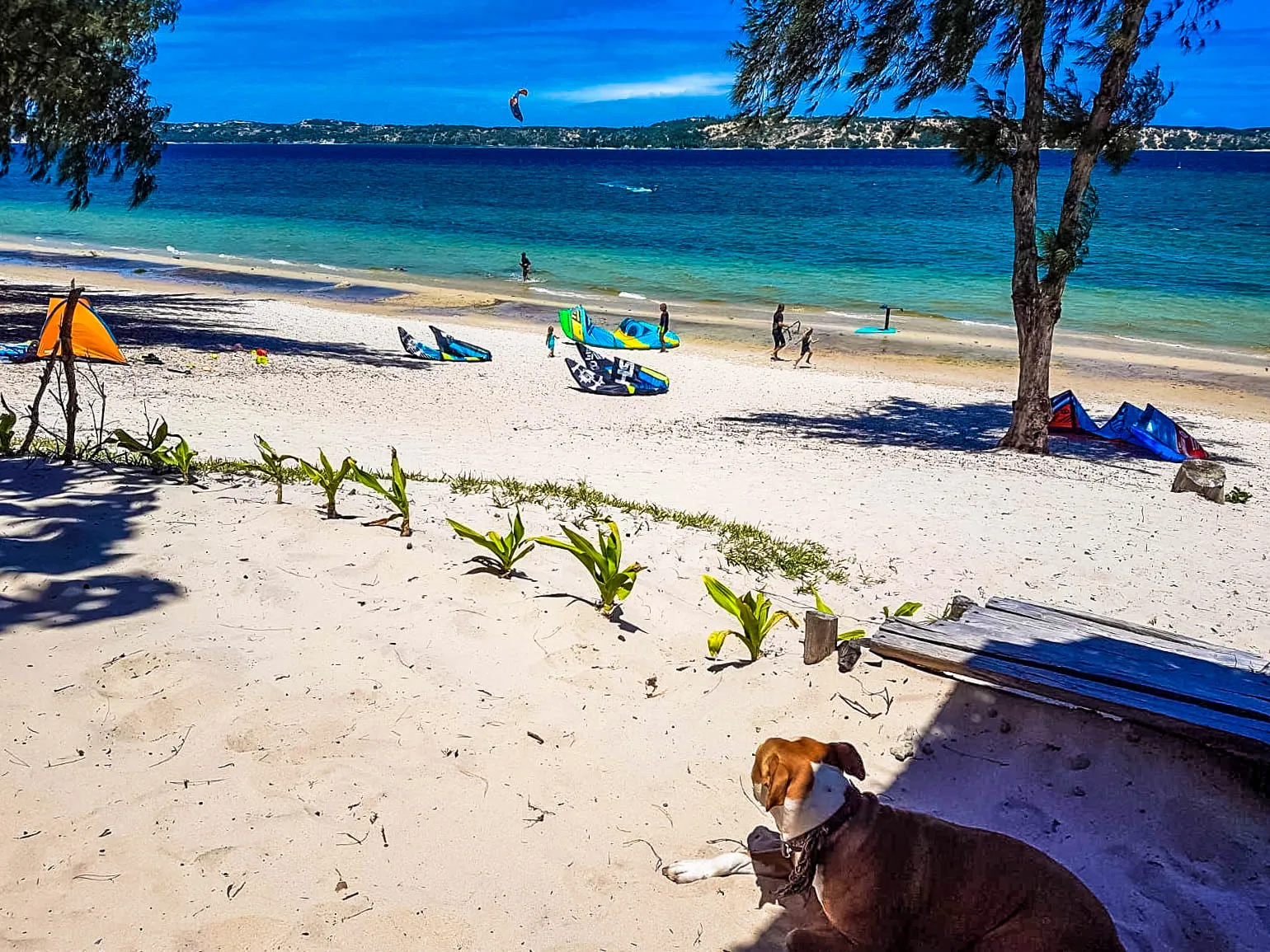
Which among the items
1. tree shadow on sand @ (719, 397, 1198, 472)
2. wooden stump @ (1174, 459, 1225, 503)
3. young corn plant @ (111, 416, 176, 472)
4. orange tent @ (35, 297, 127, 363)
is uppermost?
orange tent @ (35, 297, 127, 363)

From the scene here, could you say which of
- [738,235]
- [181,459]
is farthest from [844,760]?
[738,235]

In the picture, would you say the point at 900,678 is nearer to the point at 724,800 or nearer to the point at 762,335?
the point at 724,800

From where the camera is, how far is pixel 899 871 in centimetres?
276

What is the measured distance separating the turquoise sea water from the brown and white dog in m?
30.1

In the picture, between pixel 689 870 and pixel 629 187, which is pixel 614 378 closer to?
pixel 689 870

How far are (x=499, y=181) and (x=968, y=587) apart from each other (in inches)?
4097

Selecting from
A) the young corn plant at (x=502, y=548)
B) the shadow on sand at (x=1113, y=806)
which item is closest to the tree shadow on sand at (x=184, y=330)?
the young corn plant at (x=502, y=548)

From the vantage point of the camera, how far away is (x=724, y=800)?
380 centimetres

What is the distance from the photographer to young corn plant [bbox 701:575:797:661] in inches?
185

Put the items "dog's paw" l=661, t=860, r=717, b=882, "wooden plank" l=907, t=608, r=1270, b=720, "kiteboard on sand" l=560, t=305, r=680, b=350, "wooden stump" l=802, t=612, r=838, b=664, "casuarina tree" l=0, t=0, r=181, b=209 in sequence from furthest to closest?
"kiteboard on sand" l=560, t=305, r=680, b=350
"casuarina tree" l=0, t=0, r=181, b=209
"wooden stump" l=802, t=612, r=838, b=664
"wooden plank" l=907, t=608, r=1270, b=720
"dog's paw" l=661, t=860, r=717, b=882

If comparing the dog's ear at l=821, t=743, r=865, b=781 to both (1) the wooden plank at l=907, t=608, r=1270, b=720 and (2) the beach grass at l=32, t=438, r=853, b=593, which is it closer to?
(1) the wooden plank at l=907, t=608, r=1270, b=720

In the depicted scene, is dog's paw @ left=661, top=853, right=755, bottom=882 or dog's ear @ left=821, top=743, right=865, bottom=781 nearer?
dog's ear @ left=821, top=743, right=865, bottom=781

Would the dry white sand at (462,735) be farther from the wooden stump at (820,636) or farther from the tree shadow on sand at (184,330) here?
the tree shadow on sand at (184,330)

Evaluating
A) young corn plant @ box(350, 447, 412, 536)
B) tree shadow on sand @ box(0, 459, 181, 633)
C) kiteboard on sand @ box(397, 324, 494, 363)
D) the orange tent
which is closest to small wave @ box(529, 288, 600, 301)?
kiteboard on sand @ box(397, 324, 494, 363)
